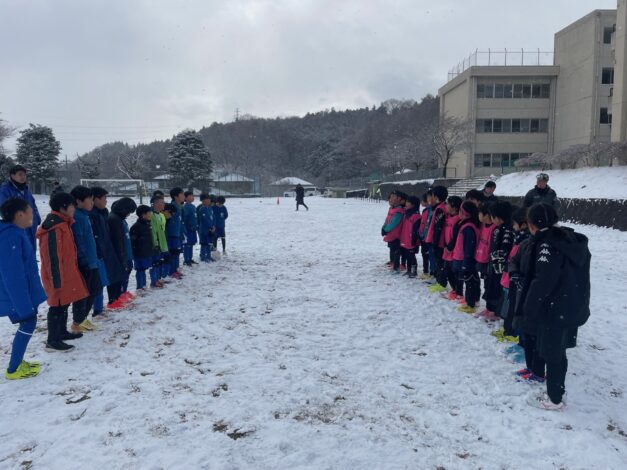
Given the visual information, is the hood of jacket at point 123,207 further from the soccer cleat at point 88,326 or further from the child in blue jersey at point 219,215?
the child in blue jersey at point 219,215

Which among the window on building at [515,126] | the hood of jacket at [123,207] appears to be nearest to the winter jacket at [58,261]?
the hood of jacket at [123,207]

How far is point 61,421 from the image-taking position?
3.54 m

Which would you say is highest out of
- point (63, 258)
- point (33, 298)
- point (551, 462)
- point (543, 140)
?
point (543, 140)

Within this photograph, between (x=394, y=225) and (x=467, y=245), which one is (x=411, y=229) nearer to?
(x=394, y=225)

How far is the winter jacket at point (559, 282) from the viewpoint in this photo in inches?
138

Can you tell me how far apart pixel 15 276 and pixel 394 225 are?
6.61m

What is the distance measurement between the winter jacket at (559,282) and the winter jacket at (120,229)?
17.6ft

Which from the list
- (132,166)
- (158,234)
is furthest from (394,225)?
(132,166)

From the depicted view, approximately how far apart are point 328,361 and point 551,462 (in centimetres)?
226

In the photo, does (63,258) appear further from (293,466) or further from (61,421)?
(293,466)

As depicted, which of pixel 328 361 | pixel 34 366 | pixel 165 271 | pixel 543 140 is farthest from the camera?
pixel 543 140

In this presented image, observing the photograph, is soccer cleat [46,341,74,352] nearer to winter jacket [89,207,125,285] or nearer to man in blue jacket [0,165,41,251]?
winter jacket [89,207,125,285]

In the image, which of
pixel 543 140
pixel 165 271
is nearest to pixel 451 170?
pixel 543 140

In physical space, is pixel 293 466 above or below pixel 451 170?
below
